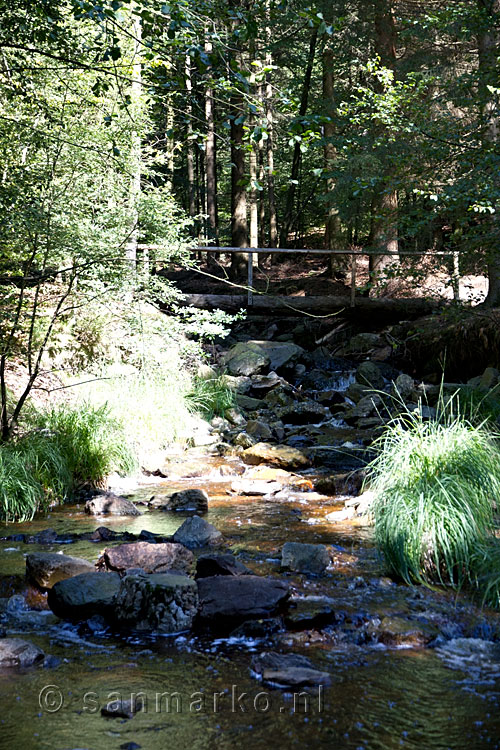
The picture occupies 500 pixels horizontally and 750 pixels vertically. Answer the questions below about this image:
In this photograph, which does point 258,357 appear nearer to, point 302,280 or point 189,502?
point 302,280

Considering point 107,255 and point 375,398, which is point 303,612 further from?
point 375,398

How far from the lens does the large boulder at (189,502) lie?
6.43 m

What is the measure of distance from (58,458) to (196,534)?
1.98 meters

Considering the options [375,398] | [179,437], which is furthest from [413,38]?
[179,437]

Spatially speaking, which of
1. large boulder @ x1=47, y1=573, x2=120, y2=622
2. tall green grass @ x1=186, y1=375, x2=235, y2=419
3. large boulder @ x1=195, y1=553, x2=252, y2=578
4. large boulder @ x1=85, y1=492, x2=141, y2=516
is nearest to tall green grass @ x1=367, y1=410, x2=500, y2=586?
large boulder @ x1=195, y1=553, x2=252, y2=578

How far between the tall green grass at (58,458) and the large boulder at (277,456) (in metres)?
1.54

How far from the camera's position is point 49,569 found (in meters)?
4.37

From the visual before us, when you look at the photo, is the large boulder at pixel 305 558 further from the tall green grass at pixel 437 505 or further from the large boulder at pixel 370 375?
the large boulder at pixel 370 375

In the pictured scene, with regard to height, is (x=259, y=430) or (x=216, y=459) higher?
(x=259, y=430)

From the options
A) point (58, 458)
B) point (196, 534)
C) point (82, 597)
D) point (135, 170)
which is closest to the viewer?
point (82, 597)

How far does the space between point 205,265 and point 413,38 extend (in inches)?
366

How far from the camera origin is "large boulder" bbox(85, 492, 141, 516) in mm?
6194

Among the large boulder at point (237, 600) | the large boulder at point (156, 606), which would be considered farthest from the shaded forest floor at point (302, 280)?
the large boulder at point (156, 606)

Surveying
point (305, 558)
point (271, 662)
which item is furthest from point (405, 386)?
point (271, 662)
